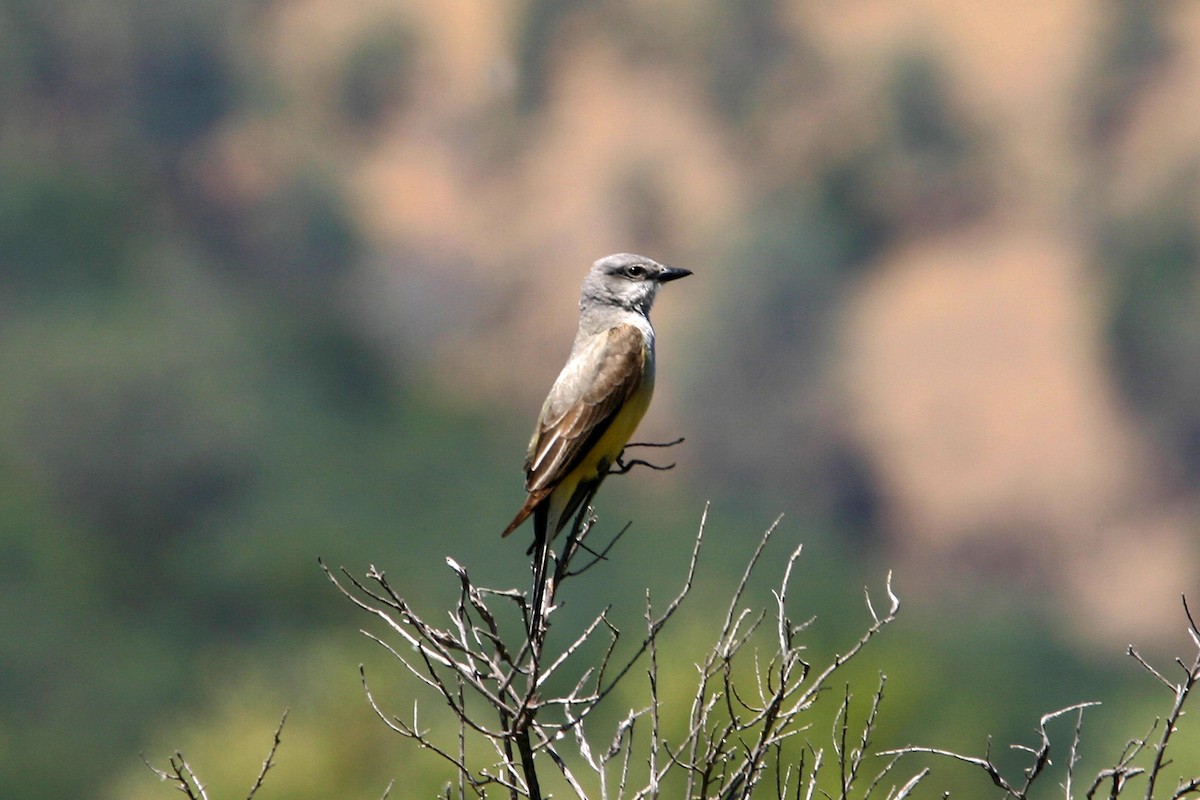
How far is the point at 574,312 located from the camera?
153 feet

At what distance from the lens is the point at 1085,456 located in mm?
44281

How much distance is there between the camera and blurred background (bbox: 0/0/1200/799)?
4381 centimetres

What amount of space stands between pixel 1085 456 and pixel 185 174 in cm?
3308

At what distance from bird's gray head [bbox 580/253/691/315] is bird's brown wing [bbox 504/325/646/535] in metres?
0.40

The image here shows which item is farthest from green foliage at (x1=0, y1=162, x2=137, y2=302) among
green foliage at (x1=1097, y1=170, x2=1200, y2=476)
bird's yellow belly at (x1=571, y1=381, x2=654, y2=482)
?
bird's yellow belly at (x1=571, y1=381, x2=654, y2=482)

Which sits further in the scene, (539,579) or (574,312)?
(574,312)

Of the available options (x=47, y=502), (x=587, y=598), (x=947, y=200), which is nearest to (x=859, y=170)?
(x=947, y=200)

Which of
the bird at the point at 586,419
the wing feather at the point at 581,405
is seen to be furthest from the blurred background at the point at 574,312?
the wing feather at the point at 581,405

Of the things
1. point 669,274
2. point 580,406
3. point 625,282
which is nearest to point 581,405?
point 580,406

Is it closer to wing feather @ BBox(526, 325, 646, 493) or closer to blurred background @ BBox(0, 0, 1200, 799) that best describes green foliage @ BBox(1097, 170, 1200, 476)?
blurred background @ BBox(0, 0, 1200, 799)

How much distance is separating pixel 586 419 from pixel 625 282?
0.95 m

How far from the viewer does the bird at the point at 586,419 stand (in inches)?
218

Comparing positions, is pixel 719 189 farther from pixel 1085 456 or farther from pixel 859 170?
pixel 1085 456

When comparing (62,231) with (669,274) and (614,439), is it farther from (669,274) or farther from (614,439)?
(614,439)
